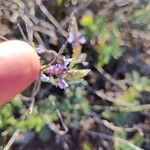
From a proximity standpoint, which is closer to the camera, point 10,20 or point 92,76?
point 10,20

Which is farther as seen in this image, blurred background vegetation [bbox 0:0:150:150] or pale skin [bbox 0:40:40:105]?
blurred background vegetation [bbox 0:0:150:150]

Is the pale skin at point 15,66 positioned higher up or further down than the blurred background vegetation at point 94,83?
higher up

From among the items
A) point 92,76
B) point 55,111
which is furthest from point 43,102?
point 92,76

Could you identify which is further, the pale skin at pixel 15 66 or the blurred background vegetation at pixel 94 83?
the blurred background vegetation at pixel 94 83

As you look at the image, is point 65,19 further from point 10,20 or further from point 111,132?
point 111,132

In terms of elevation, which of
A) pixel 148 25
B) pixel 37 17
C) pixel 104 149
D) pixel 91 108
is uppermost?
pixel 37 17

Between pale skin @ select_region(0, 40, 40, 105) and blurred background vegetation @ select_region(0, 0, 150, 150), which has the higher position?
pale skin @ select_region(0, 40, 40, 105)
